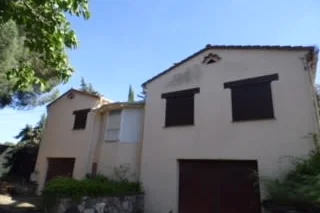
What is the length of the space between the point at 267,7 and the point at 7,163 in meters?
22.0

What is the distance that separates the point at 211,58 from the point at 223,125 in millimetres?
3810

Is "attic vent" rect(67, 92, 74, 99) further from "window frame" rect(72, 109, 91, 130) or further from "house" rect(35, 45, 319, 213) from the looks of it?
"house" rect(35, 45, 319, 213)

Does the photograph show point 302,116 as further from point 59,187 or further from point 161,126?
point 59,187

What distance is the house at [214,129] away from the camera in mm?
10383

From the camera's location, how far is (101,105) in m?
17.8

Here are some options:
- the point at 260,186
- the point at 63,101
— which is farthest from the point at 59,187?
the point at 63,101

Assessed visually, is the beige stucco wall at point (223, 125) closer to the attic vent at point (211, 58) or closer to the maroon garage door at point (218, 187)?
the attic vent at point (211, 58)

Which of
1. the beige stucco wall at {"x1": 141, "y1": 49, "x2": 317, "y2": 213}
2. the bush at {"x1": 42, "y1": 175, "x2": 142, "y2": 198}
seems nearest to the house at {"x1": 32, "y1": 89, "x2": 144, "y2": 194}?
the beige stucco wall at {"x1": 141, "y1": 49, "x2": 317, "y2": 213}

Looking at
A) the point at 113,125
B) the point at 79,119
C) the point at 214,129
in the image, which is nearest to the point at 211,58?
the point at 214,129

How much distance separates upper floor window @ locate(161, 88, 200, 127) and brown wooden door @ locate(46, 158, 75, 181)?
337 inches

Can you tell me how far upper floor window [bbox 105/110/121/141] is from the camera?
1617cm

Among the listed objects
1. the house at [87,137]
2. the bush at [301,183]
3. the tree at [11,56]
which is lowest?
the bush at [301,183]

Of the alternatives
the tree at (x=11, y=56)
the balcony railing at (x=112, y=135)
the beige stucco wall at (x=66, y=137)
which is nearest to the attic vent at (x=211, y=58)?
the balcony railing at (x=112, y=135)

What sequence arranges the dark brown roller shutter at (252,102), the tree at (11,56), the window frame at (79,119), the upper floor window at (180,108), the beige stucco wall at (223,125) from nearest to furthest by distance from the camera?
the beige stucco wall at (223,125)
the dark brown roller shutter at (252,102)
the tree at (11,56)
the upper floor window at (180,108)
the window frame at (79,119)
